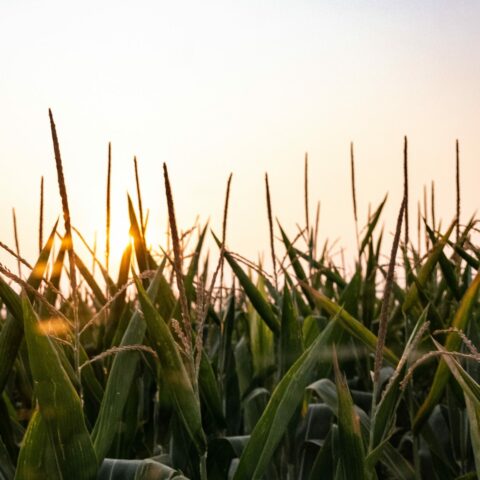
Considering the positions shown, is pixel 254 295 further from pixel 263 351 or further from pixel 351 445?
pixel 351 445

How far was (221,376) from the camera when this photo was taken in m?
2.38

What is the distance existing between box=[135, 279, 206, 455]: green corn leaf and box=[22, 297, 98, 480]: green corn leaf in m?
0.18

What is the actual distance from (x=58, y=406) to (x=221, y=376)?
1076 mm

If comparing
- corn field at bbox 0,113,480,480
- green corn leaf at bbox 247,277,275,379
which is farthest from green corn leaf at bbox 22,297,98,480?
green corn leaf at bbox 247,277,275,379

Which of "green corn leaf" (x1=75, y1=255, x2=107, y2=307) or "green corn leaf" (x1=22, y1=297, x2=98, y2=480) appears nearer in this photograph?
"green corn leaf" (x1=22, y1=297, x2=98, y2=480)

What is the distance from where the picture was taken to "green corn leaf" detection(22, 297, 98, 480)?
4.31 feet

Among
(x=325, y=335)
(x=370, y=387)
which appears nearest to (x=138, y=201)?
(x=325, y=335)

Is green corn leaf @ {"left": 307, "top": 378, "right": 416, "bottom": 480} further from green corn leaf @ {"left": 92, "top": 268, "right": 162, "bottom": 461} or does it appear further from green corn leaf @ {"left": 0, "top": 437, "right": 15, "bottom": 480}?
green corn leaf @ {"left": 0, "top": 437, "right": 15, "bottom": 480}

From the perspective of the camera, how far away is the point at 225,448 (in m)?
1.96

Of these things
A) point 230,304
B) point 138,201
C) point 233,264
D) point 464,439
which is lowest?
point 464,439

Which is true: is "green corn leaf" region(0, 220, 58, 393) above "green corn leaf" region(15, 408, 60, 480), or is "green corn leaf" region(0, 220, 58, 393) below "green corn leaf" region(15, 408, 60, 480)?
above

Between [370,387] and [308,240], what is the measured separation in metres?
0.66

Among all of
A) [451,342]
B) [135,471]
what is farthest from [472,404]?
[135,471]

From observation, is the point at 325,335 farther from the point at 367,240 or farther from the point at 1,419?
the point at 367,240
